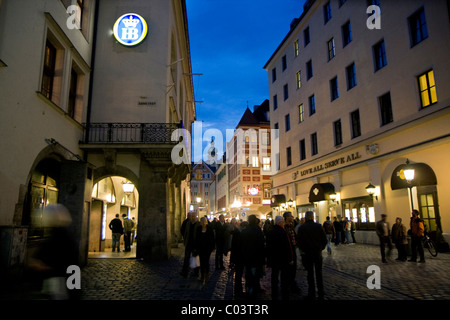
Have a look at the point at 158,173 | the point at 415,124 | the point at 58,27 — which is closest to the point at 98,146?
the point at 158,173

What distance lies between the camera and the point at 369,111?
20.5 metres

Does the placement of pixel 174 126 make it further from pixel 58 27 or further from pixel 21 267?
pixel 21 267

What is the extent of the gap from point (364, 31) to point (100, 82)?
17.0m

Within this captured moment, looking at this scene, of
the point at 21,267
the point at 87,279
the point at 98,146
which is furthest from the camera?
the point at 98,146

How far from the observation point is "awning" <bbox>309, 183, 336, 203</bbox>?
23688 millimetres

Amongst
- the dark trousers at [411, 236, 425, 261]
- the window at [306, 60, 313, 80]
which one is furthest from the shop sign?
the dark trousers at [411, 236, 425, 261]

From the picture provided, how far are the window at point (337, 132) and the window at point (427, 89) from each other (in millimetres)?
7651

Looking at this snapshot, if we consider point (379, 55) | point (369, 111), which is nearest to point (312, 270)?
point (369, 111)

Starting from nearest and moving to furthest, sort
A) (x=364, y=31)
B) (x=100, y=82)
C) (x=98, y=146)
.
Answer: (x=98, y=146) < (x=100, y=82) < (x=364, y=31)

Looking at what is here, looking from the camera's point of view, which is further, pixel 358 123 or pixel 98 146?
pixel 358 123

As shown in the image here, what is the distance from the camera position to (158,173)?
571 inches

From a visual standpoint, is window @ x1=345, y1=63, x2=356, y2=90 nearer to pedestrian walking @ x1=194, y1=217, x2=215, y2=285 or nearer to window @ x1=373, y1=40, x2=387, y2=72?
window @ x1=373, y1=40, x2=387, y2=72

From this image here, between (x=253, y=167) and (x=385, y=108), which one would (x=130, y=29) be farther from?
(x=253, y=167)

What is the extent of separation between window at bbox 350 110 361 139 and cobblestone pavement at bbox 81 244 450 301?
10.9 meters
